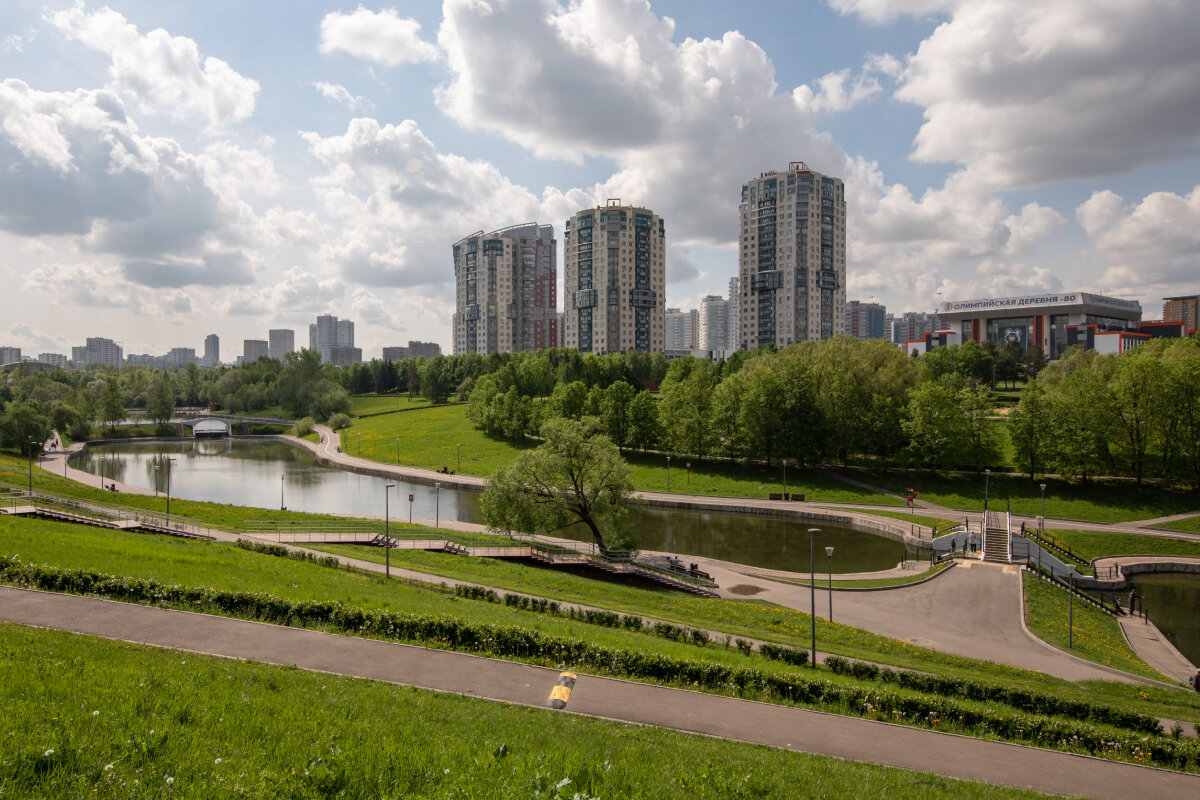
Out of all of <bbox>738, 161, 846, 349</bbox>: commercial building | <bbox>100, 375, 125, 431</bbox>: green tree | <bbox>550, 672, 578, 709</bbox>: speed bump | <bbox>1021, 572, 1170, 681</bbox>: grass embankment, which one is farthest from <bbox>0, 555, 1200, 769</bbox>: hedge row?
<bbox>738, 161, 846, 349</bbox>: commercial building

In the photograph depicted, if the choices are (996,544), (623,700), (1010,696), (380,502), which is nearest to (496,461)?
(380,502)

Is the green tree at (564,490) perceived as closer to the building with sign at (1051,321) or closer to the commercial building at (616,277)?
the building with sign at (1051,321)

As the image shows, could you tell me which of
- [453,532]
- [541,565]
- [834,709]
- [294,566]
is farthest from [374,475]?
[834,709]

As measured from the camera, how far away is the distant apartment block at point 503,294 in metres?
170

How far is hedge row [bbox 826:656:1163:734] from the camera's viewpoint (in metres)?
14.5

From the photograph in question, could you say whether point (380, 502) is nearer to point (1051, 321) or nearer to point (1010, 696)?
point (1010, 696)

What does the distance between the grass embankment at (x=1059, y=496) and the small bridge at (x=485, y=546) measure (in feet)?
91.9

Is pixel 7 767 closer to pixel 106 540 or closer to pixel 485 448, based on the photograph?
pixel 106 540

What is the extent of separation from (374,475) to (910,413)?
53.6m

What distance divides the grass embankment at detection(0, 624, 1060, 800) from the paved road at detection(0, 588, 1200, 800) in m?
0.94

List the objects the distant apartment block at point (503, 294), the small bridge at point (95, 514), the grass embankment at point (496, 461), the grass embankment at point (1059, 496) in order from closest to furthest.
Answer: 1. the small bridge at point (95, 514)
2. the grass embankment at point (1059, 496)
3. the grass embankment at point (496, 461)
4. the distant apartment block at point (503, 294)

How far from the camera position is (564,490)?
120ft

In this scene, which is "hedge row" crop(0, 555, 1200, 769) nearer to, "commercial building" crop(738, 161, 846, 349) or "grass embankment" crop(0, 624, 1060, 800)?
"grass embankment" crop(0, 624, 1060, 800)

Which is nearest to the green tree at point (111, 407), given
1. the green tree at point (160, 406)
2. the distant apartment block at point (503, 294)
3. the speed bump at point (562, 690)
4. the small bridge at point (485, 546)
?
Result: the green tree at point (160, 406)
